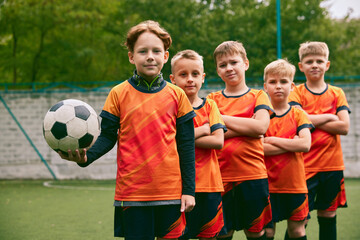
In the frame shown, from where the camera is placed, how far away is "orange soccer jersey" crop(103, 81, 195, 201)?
2.61m

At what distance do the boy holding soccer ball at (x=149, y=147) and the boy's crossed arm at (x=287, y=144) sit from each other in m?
1.07

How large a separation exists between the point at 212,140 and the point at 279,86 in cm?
95

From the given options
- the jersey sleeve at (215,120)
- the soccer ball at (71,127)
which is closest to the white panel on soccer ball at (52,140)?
the soccer ball at (71,127)

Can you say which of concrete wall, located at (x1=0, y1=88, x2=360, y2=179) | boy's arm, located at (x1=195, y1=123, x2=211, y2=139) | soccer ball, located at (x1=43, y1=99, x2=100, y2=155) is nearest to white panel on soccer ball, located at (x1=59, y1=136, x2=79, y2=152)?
soccer ball, located at (x1=43, y1=99, x2=100, y2=155)

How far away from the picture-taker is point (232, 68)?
3.47m

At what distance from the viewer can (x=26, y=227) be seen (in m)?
5.84

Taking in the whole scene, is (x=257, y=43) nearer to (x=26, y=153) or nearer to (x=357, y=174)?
(x=357, y=174)

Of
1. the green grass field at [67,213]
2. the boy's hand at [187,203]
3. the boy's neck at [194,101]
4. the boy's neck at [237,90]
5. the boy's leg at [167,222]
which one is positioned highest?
the boy's neck at [237,90]

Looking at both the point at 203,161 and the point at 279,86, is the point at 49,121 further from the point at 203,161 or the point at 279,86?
the point at 279,86

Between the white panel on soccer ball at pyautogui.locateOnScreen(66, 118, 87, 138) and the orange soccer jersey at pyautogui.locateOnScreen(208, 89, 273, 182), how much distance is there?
1.19 m

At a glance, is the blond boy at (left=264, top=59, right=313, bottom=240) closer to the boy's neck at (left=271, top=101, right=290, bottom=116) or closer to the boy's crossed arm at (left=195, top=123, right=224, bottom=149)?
the boy's neck at (left=271, top=101, right=290, bottom=116)

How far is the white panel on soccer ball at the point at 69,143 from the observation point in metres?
2.60

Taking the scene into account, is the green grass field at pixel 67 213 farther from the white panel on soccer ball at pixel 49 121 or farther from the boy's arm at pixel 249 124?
the white panel on soccer ball at pixel 49 121

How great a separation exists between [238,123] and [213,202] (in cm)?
58
